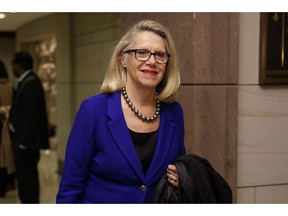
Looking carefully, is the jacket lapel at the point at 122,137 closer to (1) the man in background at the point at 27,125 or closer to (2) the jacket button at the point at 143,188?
(2) the jacket button at the point at 143,188

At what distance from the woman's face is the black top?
0.19 meters

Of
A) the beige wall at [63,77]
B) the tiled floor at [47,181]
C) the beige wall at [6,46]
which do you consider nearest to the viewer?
the tiled floor at [47,181]

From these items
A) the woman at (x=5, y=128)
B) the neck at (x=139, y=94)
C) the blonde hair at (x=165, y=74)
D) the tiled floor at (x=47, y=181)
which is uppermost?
the blonde hair at (x=165, y=74)

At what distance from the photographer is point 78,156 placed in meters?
1.53

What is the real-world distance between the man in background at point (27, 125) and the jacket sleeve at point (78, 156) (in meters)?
2.15

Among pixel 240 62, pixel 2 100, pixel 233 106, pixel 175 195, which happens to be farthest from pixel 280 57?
pixel 2 100

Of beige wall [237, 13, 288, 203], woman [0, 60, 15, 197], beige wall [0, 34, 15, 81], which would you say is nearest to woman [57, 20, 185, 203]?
beige wall [237, 13, 288, 203]

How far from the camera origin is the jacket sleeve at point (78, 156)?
4.95ft

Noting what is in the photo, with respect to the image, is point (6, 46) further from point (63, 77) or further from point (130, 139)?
point (130, 139)

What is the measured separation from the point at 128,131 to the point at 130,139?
0.11ft

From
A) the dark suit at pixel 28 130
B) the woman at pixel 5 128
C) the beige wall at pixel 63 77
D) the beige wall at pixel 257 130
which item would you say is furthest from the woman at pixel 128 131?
the beige wall at pixel 63 77

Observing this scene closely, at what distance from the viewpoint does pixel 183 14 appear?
2.15m
